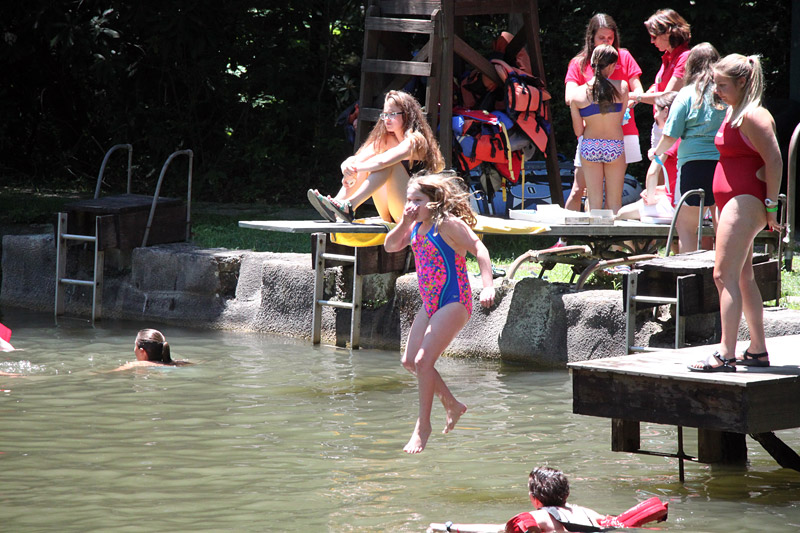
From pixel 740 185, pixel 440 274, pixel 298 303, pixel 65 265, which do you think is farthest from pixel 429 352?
pixel 65 265

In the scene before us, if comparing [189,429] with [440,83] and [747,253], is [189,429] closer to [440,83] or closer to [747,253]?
[747,253]

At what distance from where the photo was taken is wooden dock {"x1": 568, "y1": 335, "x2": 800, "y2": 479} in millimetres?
5406

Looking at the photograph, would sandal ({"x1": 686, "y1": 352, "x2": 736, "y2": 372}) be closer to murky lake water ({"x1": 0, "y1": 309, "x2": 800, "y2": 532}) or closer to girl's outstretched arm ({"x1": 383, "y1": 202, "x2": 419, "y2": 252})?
murky lake water ({"x1": 0, "y1": 309, "x2": 800, "y2": 532})

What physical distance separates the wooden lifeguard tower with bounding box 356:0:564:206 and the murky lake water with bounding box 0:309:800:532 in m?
3.21

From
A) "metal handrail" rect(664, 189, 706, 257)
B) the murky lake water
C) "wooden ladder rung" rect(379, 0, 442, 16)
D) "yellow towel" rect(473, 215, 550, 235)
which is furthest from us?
"wooden ladder rung" rect(379, 0, 442, 16)

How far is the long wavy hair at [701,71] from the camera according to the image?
7.88m

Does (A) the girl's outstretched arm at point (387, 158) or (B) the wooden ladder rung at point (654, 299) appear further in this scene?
(A) the girl's outstretched arm at point (387, 158)

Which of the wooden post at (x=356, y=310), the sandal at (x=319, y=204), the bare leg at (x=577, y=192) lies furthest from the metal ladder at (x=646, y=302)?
the wooden post at (x=356, y=310)

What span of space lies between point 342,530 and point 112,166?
45.1 ft

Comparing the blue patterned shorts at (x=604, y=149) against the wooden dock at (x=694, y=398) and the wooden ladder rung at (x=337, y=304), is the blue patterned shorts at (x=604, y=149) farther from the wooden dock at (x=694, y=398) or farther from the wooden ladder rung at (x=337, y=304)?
the wooden dock at (x=694, y=398)

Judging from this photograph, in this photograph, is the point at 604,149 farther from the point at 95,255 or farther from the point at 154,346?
the point at 95,255

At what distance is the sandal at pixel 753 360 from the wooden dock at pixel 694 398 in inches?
2.2

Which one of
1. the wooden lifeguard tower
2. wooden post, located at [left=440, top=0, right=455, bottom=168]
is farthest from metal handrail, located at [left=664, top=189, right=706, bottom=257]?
the wooden lifeguard tower

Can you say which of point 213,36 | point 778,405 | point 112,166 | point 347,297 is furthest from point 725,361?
point 112,166
